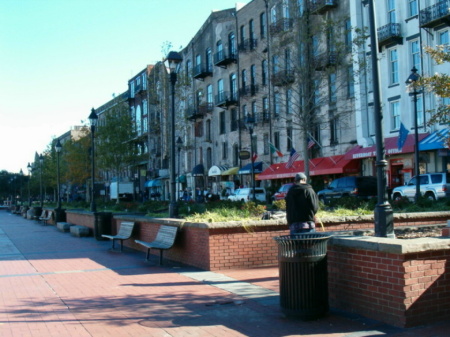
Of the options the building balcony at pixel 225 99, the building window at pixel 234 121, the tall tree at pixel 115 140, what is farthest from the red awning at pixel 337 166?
the tall tree at pixel 115 140

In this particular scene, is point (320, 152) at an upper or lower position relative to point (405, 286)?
upper

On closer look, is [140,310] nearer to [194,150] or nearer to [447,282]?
[447,282]

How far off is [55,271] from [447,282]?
303 inches

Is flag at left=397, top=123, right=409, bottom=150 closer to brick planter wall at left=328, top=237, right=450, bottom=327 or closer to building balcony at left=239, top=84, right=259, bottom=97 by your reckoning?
building balcony at left=239, top=84, right=259, bottom=97

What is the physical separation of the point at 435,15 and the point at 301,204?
919 inches

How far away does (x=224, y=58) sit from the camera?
46344mm

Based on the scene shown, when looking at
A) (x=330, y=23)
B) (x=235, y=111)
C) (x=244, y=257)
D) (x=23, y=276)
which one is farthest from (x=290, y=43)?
(x=235, y=111)

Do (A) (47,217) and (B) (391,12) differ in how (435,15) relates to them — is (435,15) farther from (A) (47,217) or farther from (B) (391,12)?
(A) (47,217)

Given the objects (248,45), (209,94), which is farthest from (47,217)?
(209,94)

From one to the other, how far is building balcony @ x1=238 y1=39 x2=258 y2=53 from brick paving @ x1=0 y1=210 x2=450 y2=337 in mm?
33707

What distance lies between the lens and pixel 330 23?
20328 mm

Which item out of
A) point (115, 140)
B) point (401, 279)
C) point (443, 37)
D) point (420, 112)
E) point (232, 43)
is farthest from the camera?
point (232, 43)

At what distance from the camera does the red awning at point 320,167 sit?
32.7 m

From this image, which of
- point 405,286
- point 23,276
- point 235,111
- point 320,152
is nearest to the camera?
point 405,286
